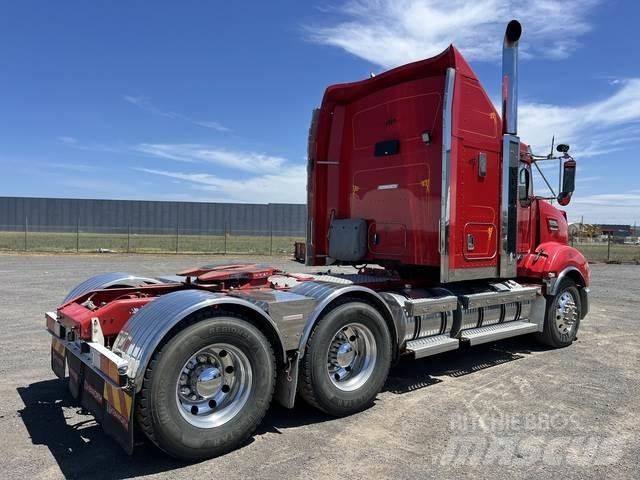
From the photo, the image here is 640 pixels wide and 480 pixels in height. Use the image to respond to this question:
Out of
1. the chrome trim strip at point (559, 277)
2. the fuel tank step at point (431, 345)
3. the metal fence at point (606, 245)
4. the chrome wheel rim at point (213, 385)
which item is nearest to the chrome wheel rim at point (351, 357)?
the fuel tank step at point (431, 345)

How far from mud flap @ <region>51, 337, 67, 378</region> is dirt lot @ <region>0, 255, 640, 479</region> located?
33 centimetres

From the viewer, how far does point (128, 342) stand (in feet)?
12.0

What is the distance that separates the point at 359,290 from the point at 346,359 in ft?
2.12

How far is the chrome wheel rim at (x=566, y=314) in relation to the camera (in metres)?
7.38

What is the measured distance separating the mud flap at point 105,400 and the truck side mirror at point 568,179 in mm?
5898

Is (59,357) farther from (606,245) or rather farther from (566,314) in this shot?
(606,245)

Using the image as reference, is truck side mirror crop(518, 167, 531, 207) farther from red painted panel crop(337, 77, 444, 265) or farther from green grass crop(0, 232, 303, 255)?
green grass crop(0, 232, 303, 255)

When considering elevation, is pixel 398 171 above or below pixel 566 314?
above

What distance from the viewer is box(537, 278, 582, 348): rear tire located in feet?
23.9

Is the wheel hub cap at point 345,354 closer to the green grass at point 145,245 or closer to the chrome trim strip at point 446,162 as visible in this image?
the chrome trim strip at point 446,162

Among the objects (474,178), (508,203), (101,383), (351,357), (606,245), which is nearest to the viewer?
(101,383)

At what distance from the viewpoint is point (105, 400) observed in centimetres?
367

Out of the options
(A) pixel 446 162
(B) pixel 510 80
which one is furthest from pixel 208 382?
(B) pixel 510 80

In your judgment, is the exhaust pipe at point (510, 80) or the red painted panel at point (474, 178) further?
the exhaust pipe at point (510, 80)
